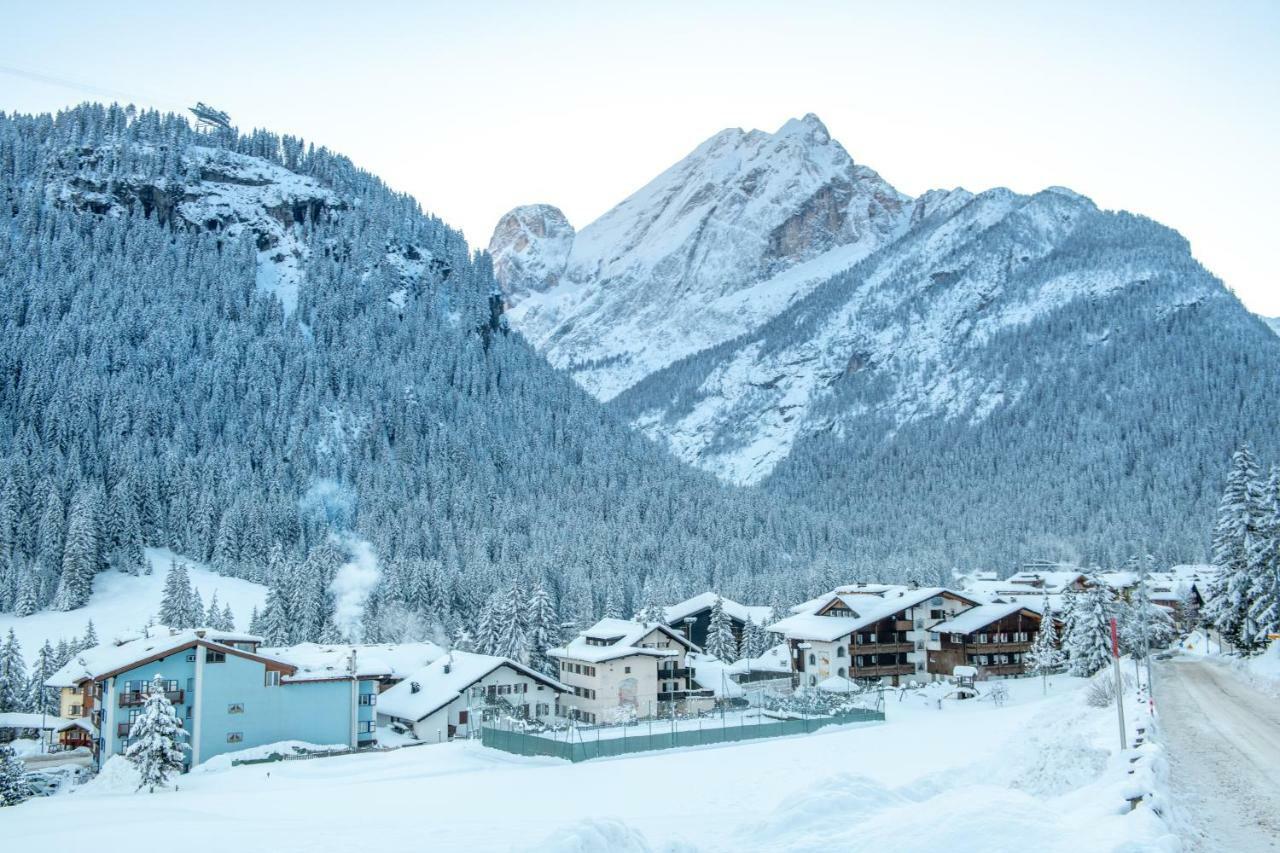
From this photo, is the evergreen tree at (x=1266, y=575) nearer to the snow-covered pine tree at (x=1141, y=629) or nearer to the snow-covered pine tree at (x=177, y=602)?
the snow-covered pine tree at (x=1141, y=629)

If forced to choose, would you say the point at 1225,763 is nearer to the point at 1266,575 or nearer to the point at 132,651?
the point at 1266,575

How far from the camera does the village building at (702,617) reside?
337ft

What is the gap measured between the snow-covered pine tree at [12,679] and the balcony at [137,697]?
78.0ft

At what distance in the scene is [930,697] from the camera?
70500 millimetres

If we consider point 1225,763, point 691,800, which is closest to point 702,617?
point 691,800

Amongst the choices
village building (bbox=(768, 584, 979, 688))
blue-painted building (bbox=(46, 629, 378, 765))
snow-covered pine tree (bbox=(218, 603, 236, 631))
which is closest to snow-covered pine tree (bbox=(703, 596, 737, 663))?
village building (bbox=(768, 584, 979, 688))

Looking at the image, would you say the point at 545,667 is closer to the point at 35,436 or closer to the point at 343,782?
the point at 343,782

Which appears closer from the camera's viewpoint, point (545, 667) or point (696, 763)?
point (696, 763)

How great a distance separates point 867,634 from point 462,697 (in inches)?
1426

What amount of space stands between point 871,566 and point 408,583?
73.9 metres

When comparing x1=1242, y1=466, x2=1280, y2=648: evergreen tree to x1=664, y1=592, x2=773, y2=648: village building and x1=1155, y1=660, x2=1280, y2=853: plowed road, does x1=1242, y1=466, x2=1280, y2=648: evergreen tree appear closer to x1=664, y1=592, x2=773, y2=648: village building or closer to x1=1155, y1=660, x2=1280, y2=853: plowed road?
x1=1155, y1=660, x2=1280, y2=853: plowed road

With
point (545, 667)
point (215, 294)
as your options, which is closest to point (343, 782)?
point (545, 667)

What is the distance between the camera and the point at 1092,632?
7388cm

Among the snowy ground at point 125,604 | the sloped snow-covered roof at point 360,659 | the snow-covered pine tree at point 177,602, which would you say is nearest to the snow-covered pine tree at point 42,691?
the snowy ground at point 125,604
